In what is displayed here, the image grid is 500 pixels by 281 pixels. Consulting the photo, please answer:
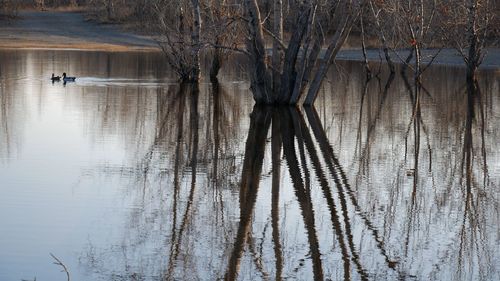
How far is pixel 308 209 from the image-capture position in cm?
1088

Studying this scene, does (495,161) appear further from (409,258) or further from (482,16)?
(482,16)

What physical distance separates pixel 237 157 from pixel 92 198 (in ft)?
12.9

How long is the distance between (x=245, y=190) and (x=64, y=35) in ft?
146

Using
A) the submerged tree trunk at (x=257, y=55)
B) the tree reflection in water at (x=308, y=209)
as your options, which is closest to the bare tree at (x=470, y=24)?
the submerged tree trunk at (x=257, y=55)

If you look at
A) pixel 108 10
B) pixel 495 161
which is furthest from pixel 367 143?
pixel 108 10

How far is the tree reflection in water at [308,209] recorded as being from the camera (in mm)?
8531

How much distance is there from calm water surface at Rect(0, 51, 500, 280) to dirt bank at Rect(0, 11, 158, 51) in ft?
91.1

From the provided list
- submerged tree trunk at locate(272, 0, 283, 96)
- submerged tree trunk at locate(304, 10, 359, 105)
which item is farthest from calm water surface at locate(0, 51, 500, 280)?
submerged tree trunk at locate(272, 0, 283, 96)

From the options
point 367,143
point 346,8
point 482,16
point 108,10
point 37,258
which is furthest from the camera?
point 108,10

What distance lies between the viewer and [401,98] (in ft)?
87.3

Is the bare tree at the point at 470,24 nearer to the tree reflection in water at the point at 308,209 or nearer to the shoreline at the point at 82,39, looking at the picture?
the shoreline at the point at 82,39

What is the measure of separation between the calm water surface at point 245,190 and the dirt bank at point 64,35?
27.8 m

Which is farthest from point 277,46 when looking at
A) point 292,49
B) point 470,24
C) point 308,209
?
point 308,209

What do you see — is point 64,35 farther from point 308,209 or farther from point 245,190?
point 308,209
